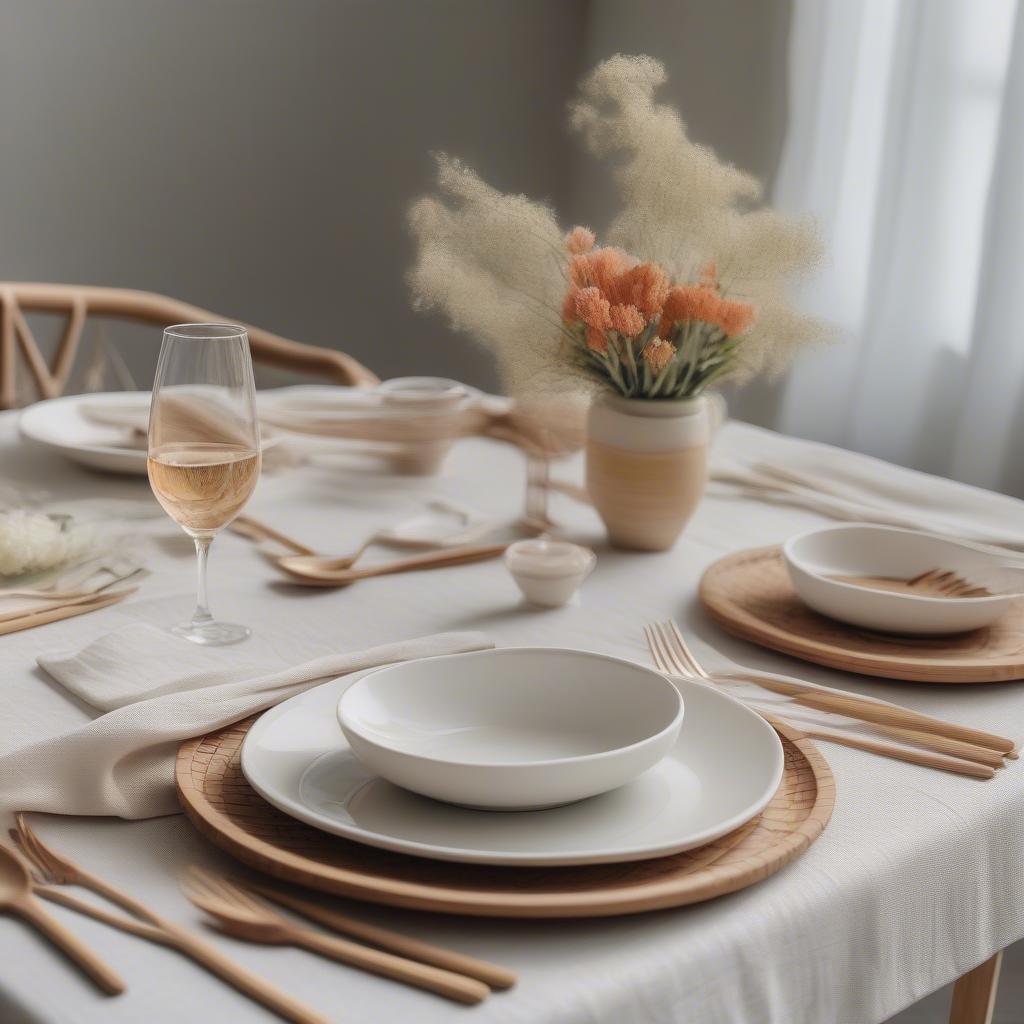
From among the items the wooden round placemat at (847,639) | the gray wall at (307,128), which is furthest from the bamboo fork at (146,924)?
the gray wall at (307,128)

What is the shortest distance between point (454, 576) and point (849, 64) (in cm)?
235

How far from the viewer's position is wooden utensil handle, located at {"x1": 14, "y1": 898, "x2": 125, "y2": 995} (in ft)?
1.78

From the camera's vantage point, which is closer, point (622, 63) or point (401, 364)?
point (622, 63)

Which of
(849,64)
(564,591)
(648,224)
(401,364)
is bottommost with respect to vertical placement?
(401,364)

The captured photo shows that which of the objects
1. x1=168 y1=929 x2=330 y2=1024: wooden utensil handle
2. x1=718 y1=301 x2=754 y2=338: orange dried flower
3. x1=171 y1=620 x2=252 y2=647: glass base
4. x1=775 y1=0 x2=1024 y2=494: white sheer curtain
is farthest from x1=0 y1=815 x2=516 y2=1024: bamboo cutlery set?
x1=775 y1=0 x2=1024 y2=494: white sheer curtain

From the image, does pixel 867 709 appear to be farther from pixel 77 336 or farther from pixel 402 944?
pixel 77 336

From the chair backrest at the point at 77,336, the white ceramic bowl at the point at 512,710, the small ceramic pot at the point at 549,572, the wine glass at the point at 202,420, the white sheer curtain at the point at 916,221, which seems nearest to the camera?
the white ceramic bowl at the point at 512,710

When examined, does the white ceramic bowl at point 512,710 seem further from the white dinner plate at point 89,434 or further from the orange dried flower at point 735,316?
the white dinner plate at point 89,434

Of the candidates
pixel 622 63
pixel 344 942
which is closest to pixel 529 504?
pixel 622 63

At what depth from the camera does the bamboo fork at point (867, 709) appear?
0.83 m

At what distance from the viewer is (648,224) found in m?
1.17

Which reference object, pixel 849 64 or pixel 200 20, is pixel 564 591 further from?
pixel 200 20

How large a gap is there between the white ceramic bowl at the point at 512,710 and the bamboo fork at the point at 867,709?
187 mm

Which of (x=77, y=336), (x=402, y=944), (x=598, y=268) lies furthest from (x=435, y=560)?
(x=77, y=336)
